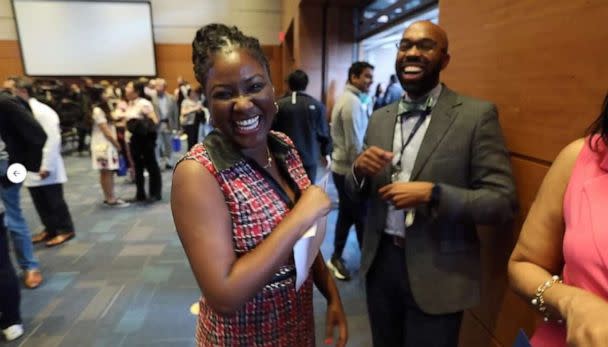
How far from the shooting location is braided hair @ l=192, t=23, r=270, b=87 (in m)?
0.88

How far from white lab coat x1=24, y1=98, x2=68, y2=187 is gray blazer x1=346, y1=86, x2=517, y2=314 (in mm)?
3268

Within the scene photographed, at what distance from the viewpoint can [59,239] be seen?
3871 millimetres

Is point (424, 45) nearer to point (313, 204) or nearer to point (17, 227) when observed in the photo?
point (313, 204)

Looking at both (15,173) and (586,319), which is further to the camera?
(15,173)

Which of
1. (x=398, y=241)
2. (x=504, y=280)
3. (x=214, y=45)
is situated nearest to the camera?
(x=214, y=45)

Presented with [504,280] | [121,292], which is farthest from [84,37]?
[504,280]

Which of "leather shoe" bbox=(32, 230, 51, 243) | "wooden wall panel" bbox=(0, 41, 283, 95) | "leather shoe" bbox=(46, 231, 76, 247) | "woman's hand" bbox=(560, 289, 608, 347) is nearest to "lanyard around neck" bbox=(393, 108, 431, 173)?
"woman's hand" bbox=(560, 289, 608, 347)

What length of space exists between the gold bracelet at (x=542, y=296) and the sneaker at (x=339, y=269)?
2368 millimetres

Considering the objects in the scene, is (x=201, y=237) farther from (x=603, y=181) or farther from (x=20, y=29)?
(x=20, y=29)

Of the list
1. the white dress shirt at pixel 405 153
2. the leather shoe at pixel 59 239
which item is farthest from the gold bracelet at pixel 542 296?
the leather shoe at pixel 59 239

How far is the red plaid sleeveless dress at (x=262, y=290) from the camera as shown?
2.96ft

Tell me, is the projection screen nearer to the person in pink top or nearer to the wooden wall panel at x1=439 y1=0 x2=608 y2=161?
the wooden wall panel at x1=439 y1=0 x2=608 y2=161

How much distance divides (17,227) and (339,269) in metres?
2.62

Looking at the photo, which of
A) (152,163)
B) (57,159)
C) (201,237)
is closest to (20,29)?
(152,163)
